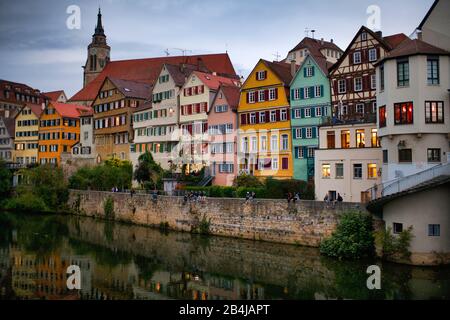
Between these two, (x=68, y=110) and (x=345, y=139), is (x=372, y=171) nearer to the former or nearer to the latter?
(x=345, y=139)

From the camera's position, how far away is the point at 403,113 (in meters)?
30.4

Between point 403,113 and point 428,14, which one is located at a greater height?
point 428,14

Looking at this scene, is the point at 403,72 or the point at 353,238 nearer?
the point at 403,72

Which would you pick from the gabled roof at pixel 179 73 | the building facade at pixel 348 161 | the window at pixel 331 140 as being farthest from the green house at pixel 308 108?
the gabled roof at pixel 179 73

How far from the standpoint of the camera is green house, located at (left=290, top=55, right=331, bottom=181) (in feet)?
153

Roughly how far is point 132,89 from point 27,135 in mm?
24824

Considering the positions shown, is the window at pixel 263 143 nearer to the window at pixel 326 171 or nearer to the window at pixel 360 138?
the window at pixel 326 171

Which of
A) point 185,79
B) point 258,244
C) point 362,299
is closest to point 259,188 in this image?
point 258,244

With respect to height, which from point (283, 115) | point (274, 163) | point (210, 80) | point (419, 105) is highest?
point (210, 80)

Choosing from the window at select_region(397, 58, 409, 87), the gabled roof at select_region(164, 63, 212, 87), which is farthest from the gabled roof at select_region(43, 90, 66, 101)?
the window at select_region(397, 58, 409, 87)

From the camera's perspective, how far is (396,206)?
94.8 ft

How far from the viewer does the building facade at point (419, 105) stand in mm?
29594

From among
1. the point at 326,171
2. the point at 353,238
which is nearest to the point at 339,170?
the point at 326,171

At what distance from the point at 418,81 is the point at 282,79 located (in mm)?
21763
